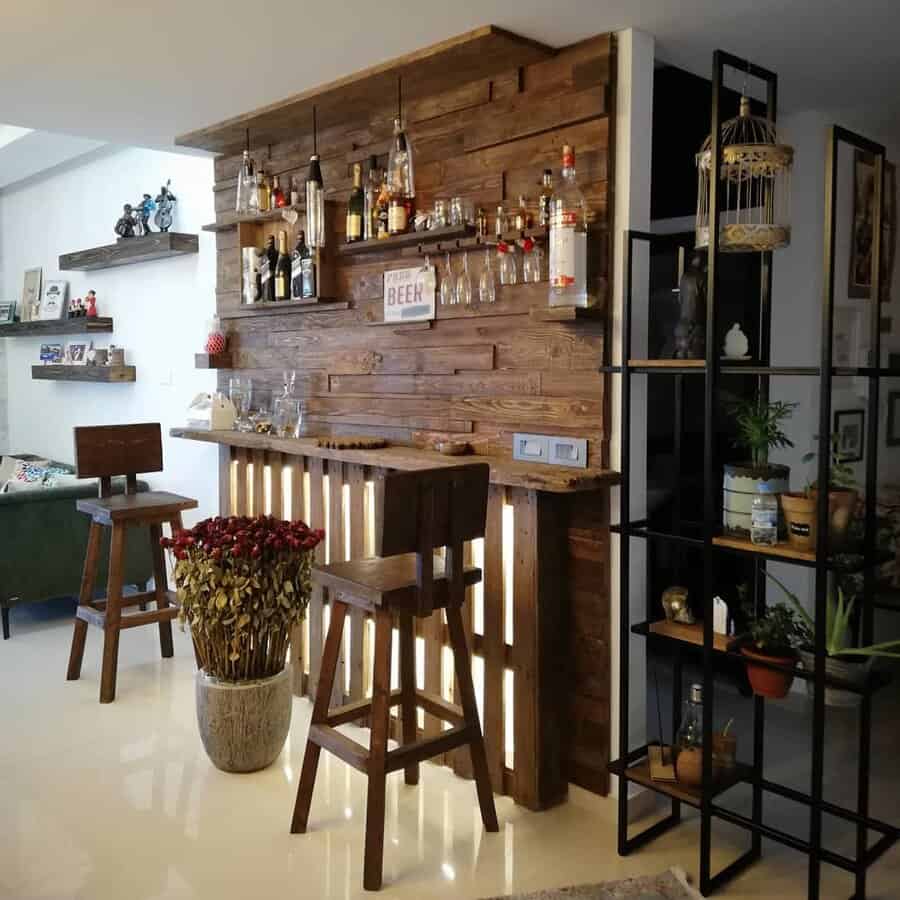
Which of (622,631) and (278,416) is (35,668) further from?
(622,631)

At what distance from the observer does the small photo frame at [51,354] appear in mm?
6367

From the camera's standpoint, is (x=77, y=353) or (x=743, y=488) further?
(x=77, y=353)

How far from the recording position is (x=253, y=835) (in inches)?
104

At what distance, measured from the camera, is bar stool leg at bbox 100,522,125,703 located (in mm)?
3627

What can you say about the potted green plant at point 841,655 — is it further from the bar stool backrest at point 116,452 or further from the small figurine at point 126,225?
the small figurine at point 126,225

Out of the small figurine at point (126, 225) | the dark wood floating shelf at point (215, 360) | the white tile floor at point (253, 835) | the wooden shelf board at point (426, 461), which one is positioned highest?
the small figurine at point (126, 225)

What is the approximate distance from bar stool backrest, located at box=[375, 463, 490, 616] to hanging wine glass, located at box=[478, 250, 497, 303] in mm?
740

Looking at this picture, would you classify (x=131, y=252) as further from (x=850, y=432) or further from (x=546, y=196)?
(x=850, y=432)

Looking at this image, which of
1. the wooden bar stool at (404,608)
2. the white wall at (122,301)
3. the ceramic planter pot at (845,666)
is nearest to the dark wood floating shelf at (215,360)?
the white wall at (122,301)

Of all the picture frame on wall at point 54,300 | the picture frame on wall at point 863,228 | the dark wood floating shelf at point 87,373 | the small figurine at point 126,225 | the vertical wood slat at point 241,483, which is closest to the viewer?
the picture frame on wall at point 863,228

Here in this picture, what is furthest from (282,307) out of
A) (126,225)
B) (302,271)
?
(126,225)

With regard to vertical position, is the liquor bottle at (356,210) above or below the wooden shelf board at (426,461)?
above

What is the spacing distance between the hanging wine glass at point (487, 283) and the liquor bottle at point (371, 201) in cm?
49

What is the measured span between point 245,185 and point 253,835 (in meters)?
2.51
